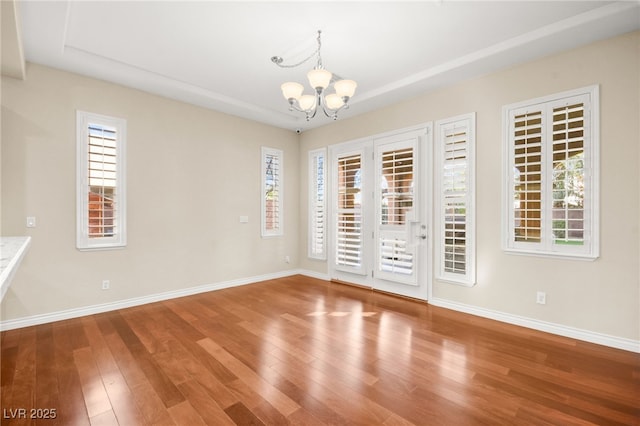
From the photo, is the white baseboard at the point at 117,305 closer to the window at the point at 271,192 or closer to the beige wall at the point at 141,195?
the beige wall at the point at 141,195

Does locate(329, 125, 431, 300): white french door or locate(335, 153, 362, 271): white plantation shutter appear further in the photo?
locate(335, 153, 362, 271): white plantation shutter

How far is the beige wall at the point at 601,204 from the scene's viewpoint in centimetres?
272

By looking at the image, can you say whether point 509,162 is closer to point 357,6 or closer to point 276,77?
point 357,6

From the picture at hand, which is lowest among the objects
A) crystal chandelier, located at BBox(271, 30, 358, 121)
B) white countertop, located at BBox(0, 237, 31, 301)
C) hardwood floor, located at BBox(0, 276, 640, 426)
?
hardwood floor, located at BBox(0, 276, 640, 426)

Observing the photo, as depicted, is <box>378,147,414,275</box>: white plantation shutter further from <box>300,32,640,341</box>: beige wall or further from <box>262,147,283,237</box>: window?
<box>262,147,283,237</box>: window

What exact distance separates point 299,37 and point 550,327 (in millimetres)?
3949

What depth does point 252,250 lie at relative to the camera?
5.27m

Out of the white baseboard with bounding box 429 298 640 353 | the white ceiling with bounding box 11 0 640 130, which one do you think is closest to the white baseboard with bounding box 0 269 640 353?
the white baseboard with bounding box 429 298 640 353

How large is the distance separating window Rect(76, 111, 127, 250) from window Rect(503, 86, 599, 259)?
15.5 ft

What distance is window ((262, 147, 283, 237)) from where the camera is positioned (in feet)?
17.9

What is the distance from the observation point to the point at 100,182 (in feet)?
12.1

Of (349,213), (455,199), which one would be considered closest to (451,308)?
(455,199)

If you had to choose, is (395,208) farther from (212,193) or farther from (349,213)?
(212,193)

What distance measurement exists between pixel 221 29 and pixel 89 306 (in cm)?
351
